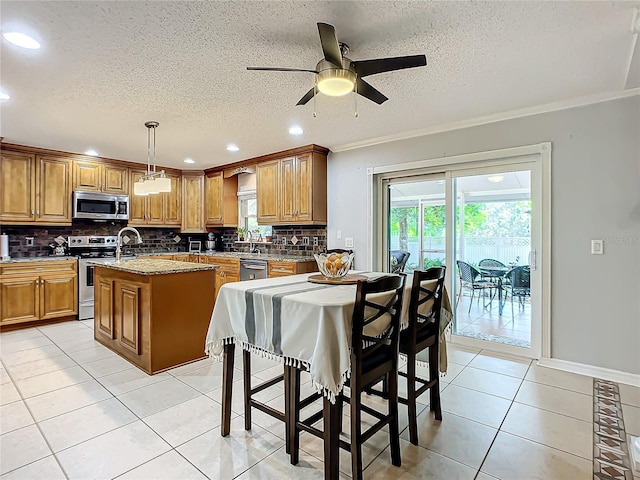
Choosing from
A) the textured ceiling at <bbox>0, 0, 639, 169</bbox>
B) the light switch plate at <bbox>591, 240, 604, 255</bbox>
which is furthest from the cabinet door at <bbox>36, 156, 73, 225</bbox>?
the light switch plate at <bbox>591, 240, 604, 255</bbox>

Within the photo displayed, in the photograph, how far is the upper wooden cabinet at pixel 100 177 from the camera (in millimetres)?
5023

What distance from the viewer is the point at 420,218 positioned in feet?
13.8

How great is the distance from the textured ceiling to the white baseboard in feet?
7.61

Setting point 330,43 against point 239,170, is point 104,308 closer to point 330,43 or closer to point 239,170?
point 239,170

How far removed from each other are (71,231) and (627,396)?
6.77 metres

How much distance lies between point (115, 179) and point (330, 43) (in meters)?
4.91

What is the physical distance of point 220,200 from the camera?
6031 mm

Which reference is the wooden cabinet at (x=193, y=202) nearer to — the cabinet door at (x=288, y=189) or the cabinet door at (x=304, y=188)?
the cabinet door at (x=288, y=189)

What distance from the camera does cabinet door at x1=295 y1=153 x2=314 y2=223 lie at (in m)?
4.64

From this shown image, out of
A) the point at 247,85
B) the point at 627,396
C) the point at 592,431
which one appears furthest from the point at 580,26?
the point at 627,396

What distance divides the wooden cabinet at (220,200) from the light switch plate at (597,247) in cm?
500

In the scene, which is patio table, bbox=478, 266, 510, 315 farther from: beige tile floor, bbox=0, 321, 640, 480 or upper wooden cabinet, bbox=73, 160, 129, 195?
upper wooden cabinet, bbox=73, 160, 129, 195

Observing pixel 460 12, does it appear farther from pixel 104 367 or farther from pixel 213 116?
pixel 104 367

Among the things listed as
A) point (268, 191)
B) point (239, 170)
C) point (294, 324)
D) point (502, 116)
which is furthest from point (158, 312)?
point (502, 116)
